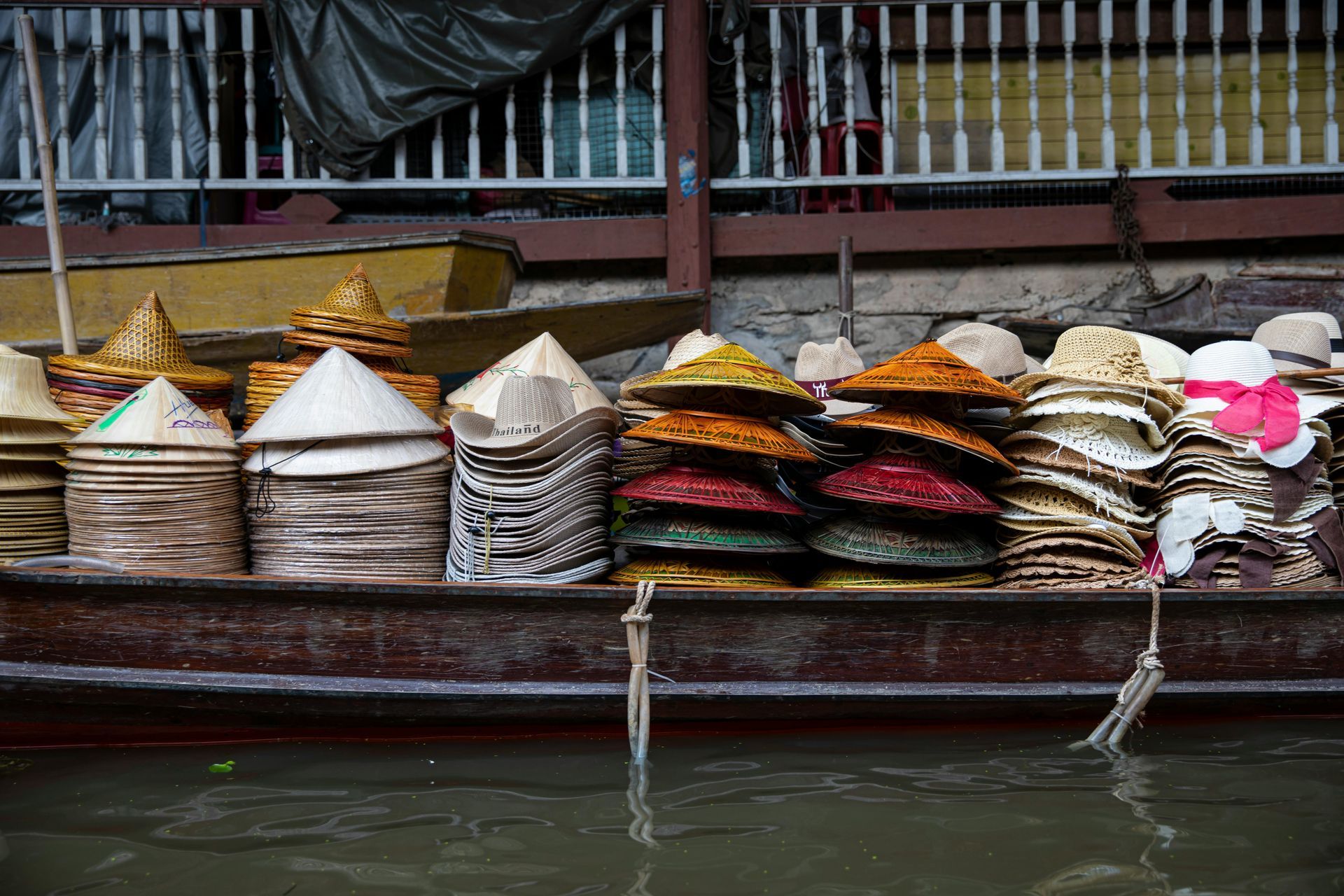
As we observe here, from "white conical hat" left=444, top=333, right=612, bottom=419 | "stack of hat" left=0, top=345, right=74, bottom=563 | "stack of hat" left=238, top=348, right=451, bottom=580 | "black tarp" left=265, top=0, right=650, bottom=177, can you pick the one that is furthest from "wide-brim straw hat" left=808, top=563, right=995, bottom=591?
"black tarp" left=265, top=0, right=650, bottom=177

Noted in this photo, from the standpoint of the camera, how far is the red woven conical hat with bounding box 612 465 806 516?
9.98 feet

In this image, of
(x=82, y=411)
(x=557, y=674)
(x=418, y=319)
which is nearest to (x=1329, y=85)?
(x=418, y=319)

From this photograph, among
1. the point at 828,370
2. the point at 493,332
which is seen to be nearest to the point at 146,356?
the point at 493,332

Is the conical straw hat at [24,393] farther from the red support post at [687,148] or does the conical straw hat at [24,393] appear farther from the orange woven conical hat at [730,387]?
the red support post at [687,148]

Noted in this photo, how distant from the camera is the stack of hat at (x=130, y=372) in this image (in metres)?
3.39

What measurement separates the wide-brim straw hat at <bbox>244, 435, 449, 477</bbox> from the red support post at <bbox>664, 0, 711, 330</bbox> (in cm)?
283

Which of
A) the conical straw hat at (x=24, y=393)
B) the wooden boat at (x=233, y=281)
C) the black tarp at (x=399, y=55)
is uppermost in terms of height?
the black tarp at (x=399, y=55)

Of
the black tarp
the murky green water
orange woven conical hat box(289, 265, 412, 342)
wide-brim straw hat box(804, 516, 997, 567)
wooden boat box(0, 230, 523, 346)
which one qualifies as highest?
the black tarp

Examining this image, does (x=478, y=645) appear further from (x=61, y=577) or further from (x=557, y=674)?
(x=61, y=577)

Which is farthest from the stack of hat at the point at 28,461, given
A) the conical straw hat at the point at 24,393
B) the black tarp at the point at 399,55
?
the black tarp at the point at 399,55

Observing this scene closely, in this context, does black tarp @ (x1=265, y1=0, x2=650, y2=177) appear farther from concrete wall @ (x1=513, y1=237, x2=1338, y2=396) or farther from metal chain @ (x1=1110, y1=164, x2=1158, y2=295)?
metal chain @ (x1=1110, y1=164, x2=1158, y2=295)

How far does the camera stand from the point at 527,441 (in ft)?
10.2

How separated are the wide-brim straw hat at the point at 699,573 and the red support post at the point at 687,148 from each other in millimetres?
2745

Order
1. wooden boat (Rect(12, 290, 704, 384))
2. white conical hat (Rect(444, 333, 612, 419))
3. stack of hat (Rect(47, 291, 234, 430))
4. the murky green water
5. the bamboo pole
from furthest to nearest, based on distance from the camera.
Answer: wooden boat (Rect(12, 290, 704, 384)), white conical hat (Rect(444, 333, 612, 419)), the bamboo pole, stack of hat (Rect(47, 291, 234, 430)), the murky green water
